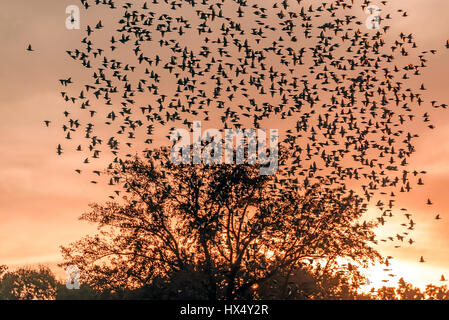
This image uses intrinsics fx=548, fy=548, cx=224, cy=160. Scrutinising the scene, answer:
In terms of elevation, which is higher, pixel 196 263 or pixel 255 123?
pixel 255 123

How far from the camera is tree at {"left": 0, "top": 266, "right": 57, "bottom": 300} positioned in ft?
233

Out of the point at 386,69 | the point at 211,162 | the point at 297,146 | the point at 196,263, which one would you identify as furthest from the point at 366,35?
the point at 196,263

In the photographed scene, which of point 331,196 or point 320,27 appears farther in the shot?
point 331,196

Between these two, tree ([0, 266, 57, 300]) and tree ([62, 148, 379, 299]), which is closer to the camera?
tree ([62, 148, 379, 299])

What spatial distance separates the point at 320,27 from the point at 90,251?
70.4 ft

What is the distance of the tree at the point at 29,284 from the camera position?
7112cm

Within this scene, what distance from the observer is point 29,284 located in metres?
73.2

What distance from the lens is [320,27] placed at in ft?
101

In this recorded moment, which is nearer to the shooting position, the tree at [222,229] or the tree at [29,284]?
the tree at [222,229]

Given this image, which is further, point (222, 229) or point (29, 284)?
point (29, 284)
